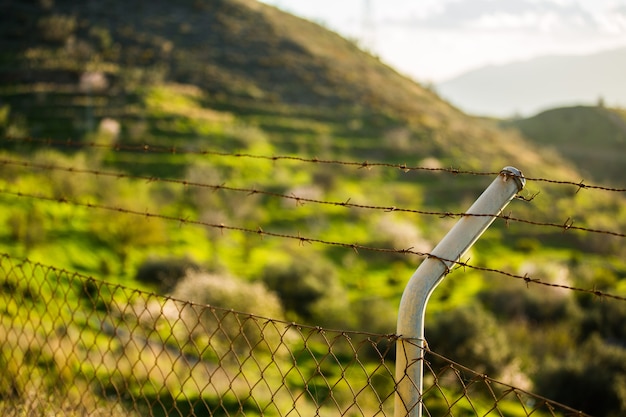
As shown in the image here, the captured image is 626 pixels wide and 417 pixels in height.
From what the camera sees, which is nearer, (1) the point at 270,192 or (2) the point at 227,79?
(1) the point at 270,192

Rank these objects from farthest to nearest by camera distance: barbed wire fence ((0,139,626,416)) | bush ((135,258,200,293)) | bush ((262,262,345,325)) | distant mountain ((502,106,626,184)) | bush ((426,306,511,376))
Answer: distant mountain ((502,106,626,184)) → bush ((135,258,200,293)) → bush ((262,262,345,325)) → bush ((426,306,511,376)) → barbed wire fence ((0,139,626,416))

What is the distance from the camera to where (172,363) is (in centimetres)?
429

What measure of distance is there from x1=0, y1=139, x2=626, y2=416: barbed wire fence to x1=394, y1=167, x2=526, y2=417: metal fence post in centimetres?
8

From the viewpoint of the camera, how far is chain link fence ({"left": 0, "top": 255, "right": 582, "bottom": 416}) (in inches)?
142

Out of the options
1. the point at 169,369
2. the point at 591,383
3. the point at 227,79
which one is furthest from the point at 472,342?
the point at 227,79

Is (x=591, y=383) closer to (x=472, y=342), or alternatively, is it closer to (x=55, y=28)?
(x=472, y=342)

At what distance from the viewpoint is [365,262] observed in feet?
95.6

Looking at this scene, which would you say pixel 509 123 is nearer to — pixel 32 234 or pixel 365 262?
pixel 365 262

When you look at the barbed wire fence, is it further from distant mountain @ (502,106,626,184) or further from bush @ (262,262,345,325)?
distant mountain @ (502,106,626,184)

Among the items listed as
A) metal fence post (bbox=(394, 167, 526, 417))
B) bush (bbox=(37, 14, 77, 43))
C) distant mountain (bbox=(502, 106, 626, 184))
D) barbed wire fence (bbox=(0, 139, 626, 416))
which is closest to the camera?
metal fence post (bbox=(394, 167, 526, 417))

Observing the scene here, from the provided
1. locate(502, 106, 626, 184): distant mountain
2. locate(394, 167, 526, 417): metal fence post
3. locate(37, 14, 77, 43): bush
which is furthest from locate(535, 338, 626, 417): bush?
locate(37, 14, 77, 43): bush

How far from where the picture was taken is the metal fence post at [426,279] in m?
2.35

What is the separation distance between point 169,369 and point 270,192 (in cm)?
602

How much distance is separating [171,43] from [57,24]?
400 inches
